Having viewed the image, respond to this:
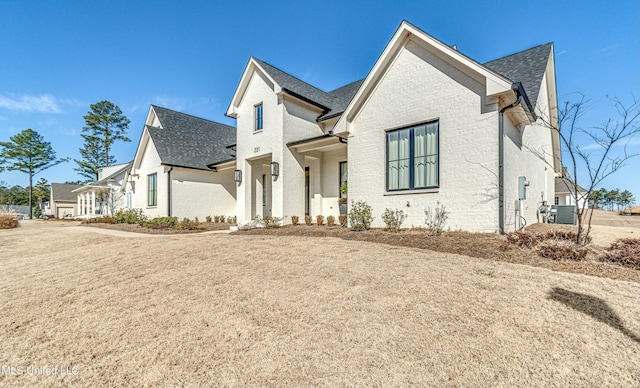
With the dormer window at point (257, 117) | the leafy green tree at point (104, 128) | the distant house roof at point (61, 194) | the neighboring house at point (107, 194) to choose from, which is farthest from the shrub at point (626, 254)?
the distant house roof at point (61, 194)

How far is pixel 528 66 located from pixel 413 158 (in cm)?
601

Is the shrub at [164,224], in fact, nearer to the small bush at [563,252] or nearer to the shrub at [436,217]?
the shrub at [436,217]

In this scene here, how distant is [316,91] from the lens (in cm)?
1477

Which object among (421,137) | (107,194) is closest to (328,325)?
(421,137)

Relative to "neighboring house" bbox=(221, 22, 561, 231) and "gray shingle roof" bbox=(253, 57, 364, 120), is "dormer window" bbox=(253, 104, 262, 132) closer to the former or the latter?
"neighboring house" bbox=(221, 22, 561, 231)

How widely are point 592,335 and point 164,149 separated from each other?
61.3 ft

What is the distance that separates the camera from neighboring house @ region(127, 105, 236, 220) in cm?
1591

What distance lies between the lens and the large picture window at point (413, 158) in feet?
26.2

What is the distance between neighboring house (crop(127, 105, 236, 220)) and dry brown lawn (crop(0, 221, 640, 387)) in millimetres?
Result: 11454

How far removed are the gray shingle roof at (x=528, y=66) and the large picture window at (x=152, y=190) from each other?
18526 millimetres

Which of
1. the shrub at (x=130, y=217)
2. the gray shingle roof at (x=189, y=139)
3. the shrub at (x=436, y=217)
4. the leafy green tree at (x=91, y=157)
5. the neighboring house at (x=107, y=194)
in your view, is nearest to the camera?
the shrub at (x=436, y=217)

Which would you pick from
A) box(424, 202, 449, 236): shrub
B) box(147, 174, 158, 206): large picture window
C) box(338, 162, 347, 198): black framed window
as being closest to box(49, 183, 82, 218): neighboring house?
box(147, 174, 158, 206): large picture window

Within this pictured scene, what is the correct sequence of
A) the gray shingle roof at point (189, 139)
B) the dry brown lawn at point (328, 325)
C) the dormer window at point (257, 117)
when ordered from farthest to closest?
the gray shingle roof at point (189, 139)
the dormer window at point (257, 117)
the dry brown lawn at point (328, 325)

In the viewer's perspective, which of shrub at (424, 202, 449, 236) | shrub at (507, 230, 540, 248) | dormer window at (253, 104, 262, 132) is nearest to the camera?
shrub at (507, 230, 540, 248)
